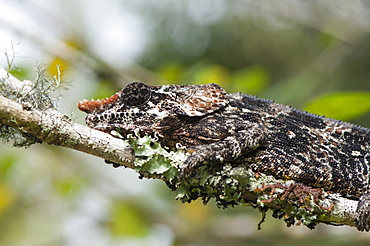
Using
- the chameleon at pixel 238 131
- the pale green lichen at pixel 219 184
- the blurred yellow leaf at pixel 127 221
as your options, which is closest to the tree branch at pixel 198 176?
the pale green lichen at pixel 219 184

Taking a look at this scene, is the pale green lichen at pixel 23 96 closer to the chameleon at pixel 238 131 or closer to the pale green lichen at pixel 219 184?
the chameleon at pixel 238 131

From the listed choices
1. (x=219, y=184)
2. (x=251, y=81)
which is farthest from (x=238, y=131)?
(x=251, y=81)

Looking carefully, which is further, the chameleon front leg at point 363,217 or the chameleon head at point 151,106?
the chameleon head at point 151,106

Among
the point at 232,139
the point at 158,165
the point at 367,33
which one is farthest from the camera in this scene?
the point at 367,33

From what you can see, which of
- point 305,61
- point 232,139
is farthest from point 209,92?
point 305,61

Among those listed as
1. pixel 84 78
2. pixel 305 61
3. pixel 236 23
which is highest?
pixel 236 23

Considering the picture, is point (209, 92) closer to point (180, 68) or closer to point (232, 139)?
point (232, 139)

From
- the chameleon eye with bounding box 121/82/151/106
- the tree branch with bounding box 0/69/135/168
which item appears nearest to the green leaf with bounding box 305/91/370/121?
the chameleon eye with bounding box 121/82/151/106
